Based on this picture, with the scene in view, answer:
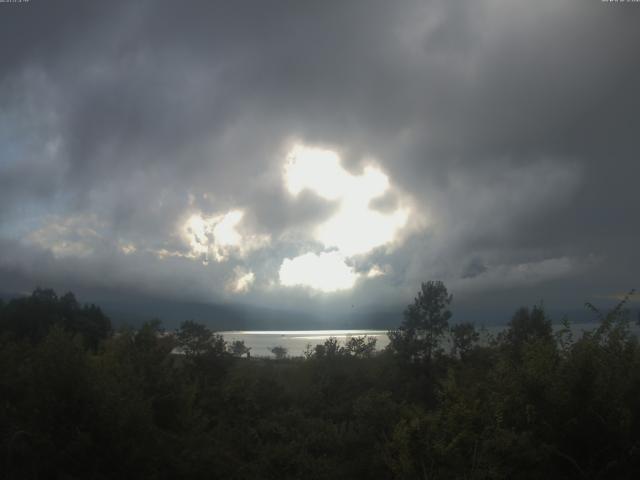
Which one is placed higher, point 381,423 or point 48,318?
point 48,318

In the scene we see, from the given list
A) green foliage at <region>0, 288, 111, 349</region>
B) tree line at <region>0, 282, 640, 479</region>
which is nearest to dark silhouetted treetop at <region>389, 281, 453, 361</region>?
tree line at <region>0, 282, 640, 479</region>

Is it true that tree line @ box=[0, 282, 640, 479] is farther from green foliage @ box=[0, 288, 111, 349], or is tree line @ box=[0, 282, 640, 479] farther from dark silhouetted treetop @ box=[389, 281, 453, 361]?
green foliage @ box=[0, 288, 111, 349]

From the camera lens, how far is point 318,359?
51.6 metres

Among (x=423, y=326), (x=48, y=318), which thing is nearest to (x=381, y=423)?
(x=423, y=326)

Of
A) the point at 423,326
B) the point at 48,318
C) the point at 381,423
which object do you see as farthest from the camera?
the point at 48,318

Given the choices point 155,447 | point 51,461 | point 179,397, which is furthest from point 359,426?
point 51,461

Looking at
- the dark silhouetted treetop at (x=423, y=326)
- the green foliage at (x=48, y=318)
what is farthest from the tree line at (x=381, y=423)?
the green foliage at (x=48, y=318)

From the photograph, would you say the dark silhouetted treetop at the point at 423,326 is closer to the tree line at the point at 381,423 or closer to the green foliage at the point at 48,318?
the tree line at the point at 381,423

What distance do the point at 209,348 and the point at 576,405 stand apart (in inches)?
1387

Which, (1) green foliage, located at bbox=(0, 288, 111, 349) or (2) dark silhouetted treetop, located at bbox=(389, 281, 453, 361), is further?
(1) green foliage, located at bbox=(0, 288, 111, 349)

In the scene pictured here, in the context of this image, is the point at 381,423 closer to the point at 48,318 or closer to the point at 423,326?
the point at 423,326

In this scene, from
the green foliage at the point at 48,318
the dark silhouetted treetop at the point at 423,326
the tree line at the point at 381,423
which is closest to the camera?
the tree line at the point at 381,423

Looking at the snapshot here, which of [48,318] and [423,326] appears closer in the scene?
[423,326]

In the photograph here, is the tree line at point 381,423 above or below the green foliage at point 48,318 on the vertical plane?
below
